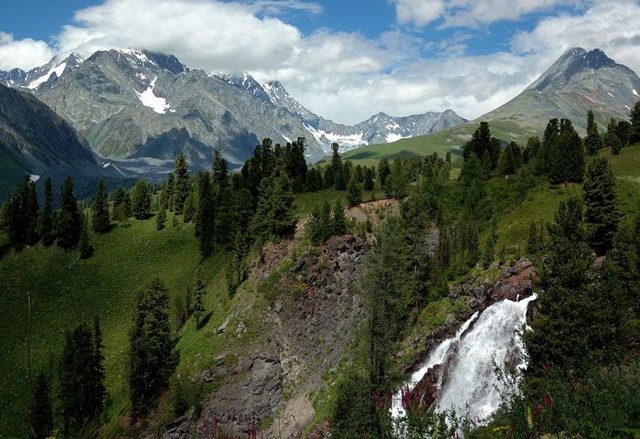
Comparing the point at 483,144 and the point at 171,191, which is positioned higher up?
the point at 483,144

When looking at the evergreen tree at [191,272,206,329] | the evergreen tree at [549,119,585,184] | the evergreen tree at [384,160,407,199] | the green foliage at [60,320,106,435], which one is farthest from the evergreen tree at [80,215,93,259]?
the evergreen tree at [549,119,585,184]

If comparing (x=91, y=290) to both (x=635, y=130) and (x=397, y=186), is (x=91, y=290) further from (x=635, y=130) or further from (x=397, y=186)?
(x=635, y=130)

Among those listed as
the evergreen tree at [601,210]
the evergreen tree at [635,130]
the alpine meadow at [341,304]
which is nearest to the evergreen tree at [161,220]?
the alpine meadow at [341,304]

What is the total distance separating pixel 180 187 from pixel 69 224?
26257 mm

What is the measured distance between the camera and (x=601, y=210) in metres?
52.3

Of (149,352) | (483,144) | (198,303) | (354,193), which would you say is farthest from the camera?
(483,144)

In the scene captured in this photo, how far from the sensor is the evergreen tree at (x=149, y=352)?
67300mm

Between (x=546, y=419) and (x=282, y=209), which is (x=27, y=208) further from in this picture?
(x=546, y=419)

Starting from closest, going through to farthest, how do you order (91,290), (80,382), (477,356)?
(477,356), (80,382), (91,290)

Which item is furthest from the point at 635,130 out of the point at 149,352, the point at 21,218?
the point at 21,218

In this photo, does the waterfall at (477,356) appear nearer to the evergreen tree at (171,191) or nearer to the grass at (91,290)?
the grass at (91,290)

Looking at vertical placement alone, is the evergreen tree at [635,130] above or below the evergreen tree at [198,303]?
above

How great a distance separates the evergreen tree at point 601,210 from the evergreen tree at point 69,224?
10122cm

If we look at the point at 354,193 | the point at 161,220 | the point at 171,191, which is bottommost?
the point at 161,220
